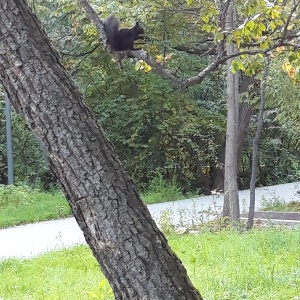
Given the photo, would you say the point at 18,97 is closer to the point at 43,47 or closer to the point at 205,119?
the point at 43,47

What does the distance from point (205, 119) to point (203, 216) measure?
18.1ft

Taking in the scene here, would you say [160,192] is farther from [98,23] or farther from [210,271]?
[98,23]

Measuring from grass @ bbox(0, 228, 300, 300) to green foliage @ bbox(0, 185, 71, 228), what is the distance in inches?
134

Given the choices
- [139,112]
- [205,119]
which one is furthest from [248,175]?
[139,112]

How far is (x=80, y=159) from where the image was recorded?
1905mm

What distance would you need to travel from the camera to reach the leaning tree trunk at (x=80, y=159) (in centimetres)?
190

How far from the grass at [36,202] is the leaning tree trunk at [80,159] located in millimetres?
7532

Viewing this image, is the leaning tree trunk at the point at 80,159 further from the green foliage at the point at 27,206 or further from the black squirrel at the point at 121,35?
the green foliage at the point at 27,206

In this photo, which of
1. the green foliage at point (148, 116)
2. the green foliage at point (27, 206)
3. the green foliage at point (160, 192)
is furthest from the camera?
the green foliage at point (148, 116)

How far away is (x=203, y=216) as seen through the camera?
884 centimetres

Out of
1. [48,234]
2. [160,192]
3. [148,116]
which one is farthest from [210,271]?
[148,116]

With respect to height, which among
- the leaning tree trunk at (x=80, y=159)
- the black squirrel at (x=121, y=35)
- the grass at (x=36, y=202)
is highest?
the black squirrel at (x=121, y=35)

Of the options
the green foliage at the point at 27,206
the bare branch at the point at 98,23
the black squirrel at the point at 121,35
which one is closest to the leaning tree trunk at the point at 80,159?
the bare branch at the point at 98,23

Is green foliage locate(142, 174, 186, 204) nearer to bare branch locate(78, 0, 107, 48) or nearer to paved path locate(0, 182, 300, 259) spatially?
paved path locate(0, 182, 300, 259)
